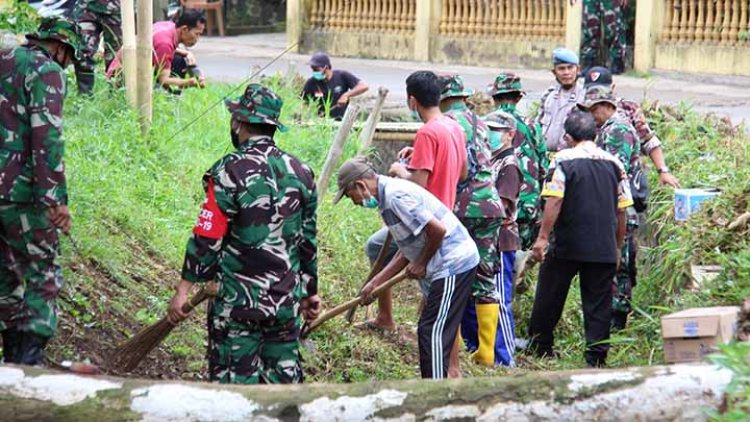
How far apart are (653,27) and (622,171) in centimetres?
1093

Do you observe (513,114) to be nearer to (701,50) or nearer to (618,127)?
(618,127)

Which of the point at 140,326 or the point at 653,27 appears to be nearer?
the point at 140,326

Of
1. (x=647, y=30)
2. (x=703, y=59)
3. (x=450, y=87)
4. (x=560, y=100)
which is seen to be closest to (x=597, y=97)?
(x=560, y=100)

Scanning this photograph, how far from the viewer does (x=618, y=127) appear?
10.4m

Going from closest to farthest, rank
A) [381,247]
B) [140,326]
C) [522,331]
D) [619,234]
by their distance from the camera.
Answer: [140,326]
[381,247]
[619,234]
[522,331]

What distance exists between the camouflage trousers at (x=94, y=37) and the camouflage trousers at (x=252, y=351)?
5986 millimetres

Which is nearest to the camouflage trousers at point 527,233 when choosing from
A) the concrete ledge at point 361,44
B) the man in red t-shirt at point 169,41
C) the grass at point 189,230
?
the grass at point 189,230

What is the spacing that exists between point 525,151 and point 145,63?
123 inches

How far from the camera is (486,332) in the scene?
9.40m

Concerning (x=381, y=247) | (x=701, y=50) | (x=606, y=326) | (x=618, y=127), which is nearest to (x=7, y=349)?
(x=381, y=247)

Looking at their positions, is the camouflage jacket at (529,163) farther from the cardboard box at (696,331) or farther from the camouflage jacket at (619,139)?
the cardboard box at (696,331)

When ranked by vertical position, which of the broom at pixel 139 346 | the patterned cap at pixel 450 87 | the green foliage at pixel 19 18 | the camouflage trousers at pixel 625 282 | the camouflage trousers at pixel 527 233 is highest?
the green foliage at pixel 19 18

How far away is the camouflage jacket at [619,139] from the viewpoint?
10422mm

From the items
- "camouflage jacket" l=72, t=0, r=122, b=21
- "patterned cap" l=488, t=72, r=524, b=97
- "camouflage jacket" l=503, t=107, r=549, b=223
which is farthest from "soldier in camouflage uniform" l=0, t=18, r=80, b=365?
"camouflage jacket" l=72, t=0, r=122, b=21
